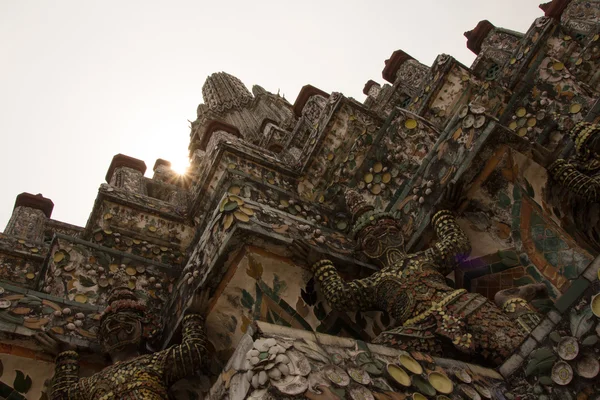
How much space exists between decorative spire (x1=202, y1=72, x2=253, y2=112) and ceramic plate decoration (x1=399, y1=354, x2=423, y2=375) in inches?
1185

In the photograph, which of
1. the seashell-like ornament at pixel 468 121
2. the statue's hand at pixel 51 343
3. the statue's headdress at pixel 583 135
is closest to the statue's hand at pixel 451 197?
the seashell-like ornament at pixel 468 121

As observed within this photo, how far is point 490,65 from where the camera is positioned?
468 inches

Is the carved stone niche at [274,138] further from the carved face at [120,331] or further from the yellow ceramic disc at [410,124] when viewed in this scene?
the carved face at [120,331]

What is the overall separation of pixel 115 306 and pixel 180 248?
122 inches

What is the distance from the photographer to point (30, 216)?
13.7m

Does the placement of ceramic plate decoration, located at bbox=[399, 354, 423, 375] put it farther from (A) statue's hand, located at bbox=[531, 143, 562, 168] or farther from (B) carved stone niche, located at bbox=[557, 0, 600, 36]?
(B) carved stone niche, located at bbox=[557, 0, 600, 36]

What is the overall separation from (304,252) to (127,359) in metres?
1.70

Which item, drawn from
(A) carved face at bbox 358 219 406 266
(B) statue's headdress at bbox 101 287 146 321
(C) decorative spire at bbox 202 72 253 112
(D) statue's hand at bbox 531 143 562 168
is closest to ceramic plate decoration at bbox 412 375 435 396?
(A) carved face at bbox 358 219 406 266

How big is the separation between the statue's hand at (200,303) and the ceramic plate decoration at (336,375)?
6.12 ft

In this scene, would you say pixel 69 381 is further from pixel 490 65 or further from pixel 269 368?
pixel 490 65

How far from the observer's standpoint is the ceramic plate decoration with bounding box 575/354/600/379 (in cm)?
338

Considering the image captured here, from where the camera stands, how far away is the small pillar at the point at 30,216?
12828 millimetres

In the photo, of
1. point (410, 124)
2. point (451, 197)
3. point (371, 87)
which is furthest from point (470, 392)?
point (371, 87)

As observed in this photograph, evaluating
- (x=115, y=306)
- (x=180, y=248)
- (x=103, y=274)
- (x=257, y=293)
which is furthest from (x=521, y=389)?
(x=180, y=248)
